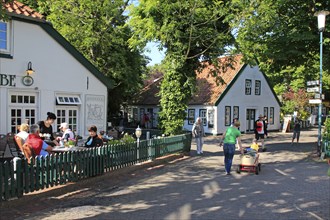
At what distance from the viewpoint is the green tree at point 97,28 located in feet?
76.2

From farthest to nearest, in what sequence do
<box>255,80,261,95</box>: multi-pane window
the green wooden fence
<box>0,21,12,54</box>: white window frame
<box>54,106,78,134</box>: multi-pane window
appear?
<box>255,80,261,95</box>: multi-pane window → <box>54,106,78,134</box>: multi-pane window → <box>0,21,12,54</box>: white window frame → the green wooden fence

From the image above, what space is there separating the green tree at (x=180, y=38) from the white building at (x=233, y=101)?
1030cm

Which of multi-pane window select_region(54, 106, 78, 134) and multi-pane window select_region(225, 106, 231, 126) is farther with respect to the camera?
multi-pane window select_region(225, 106, 231, 126)

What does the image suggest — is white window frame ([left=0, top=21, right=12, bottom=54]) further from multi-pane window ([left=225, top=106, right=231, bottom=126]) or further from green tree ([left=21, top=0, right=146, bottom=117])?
multi-pane window ([left=225, top=106, right=231, bottom=126])

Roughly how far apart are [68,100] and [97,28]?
9.12 meters

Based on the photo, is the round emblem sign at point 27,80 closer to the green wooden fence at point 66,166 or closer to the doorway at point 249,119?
the green wooden fence at point 66,166

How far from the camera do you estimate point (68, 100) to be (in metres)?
16.3

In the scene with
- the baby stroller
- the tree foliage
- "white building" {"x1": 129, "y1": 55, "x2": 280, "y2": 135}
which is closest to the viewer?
the baby stroller

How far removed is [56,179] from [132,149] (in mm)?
3708

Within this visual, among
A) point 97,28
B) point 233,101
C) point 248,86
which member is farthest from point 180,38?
point 248,86

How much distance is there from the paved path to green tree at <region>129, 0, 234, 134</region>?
4404mm

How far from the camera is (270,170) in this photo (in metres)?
11.5

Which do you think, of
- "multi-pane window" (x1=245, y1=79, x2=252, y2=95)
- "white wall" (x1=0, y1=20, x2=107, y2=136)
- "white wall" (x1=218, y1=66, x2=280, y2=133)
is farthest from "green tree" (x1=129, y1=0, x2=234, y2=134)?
"multi-pane window" (x1=245, y1=79, x2=252, y2=95)

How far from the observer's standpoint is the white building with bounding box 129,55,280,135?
92.1ft
